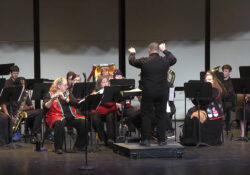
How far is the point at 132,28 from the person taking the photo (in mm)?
13219

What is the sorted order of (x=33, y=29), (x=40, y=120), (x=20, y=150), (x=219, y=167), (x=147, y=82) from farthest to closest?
(x=33, y=29), (x=40, y=120), (x=20, y=150), (x=147, y=82), (x=219, y=167)

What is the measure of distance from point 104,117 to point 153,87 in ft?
5.78

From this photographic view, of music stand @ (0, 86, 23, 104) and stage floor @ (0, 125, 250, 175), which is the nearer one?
stage floor @ (0, 125, 250, 175)

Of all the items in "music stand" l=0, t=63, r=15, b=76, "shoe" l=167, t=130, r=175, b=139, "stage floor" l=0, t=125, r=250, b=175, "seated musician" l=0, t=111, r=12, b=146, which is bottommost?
"stage floor" l=0, t=125, r=250, b=175

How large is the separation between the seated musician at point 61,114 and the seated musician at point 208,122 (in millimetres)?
1915

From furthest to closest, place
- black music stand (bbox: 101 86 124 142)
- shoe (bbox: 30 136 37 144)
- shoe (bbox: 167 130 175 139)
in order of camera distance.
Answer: shoe (bbox: 167 130 175 139) → shoe (bbox: 30 136 37 144) → black music stand (bbox: 101 86 124 142)


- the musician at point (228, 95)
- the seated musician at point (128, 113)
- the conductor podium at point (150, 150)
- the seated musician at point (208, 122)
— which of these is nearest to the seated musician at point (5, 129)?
the seated musician at point (128, 113)

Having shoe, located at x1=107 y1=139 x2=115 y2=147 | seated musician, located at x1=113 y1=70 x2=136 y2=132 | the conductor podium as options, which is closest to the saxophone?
shoe, located at x1=107 y1=139 x2=115 y2=147

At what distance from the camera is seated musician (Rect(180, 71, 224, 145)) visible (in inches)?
349

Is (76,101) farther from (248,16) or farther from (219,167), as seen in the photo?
(248,16)

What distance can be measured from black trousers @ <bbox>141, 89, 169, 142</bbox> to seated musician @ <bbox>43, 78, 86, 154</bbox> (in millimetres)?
1083

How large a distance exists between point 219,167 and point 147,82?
1.65 m

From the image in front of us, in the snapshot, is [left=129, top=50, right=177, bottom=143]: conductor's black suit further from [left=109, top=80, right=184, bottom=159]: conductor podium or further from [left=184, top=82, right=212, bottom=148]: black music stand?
[left=184, top=82, right=212, bottom=148]: black music stand

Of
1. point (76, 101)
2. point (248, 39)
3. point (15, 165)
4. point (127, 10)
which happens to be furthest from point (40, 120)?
point (248, 39)
